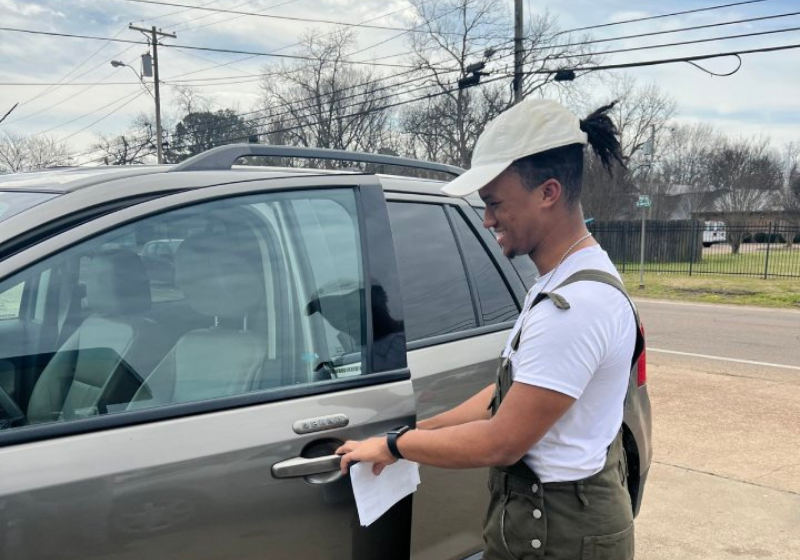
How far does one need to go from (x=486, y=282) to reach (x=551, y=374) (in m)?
1.27

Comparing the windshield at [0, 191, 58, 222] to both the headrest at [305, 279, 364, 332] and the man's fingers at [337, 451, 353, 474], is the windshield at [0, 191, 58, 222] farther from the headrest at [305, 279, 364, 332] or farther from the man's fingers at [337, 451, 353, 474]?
the man's fingers at [337, 451, 353, 474]

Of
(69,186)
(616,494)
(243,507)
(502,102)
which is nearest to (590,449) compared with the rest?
(616,494)

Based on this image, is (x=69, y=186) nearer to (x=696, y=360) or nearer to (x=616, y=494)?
(x=616, y=494)

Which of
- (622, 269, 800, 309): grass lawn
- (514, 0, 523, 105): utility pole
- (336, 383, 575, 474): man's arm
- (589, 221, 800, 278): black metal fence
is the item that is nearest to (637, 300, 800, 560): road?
(336, 383, 575, 474): man's arm

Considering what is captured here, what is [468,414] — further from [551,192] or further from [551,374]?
[551,192]

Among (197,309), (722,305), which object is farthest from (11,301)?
(722,305)

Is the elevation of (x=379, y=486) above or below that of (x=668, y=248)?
above

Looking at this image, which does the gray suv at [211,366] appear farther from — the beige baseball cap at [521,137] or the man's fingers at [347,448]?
the beige baseball cap at [521,137]

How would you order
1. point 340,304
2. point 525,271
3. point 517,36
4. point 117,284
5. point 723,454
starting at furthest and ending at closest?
point 517,36 → point 723,454 → point 525,271 → point 340,304 → point 117,284

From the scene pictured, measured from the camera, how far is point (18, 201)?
1788 mm

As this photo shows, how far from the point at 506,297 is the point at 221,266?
126 cm

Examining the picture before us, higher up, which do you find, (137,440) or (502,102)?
(502,102)

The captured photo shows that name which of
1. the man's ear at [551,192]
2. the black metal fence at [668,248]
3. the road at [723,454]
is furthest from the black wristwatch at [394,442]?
the black metal fence at [668,248]

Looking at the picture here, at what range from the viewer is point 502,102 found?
37.8 meters
